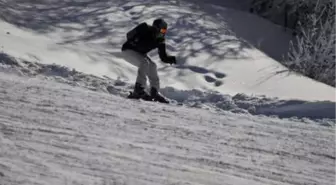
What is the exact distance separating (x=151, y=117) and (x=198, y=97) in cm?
235

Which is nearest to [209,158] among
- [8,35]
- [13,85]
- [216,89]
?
[13,85]

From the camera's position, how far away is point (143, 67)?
869 centimetres

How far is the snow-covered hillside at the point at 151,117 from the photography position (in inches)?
199

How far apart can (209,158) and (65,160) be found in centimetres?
140

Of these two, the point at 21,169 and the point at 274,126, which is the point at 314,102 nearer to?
the point at 274,126

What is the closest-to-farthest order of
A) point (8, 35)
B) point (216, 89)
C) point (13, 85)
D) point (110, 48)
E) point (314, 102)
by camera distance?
point (13, 85) → point (314, 102) → point (216, 89) → point (8, 35) → point (110, 48)

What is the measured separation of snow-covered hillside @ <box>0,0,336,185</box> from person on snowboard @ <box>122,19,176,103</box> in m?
0.45

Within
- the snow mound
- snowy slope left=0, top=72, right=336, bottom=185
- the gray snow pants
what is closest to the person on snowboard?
the gray snow pants

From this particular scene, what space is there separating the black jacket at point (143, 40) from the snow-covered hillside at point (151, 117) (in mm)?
844

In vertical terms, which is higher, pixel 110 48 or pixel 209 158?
pixel 209 158

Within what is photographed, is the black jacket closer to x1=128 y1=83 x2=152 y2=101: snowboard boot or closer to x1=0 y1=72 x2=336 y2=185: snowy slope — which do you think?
x1=128 y1=83 x2=152 y2=101: snowboard boot

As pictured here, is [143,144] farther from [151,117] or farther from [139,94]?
[139,94]

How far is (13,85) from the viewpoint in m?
8.06

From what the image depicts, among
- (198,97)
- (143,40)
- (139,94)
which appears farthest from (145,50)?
(198,97)
